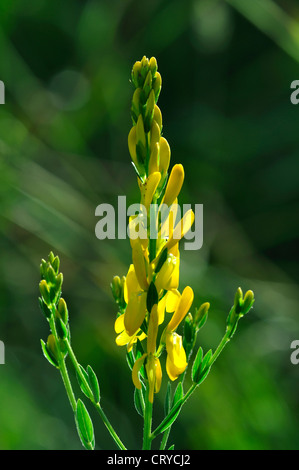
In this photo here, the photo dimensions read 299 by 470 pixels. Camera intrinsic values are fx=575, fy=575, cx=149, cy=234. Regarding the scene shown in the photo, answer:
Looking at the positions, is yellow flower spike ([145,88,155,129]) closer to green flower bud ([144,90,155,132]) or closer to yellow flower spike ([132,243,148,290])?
green flower bud ([144,90,155,132])

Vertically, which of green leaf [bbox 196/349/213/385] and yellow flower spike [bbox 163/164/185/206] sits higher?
yellow flower spike [bbox 163/164/185/206]

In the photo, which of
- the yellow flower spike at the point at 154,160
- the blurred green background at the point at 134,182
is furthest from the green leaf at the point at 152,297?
the blurred green background at the point at 134,182

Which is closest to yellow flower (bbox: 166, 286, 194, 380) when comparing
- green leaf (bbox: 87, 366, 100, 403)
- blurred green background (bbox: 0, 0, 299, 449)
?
green leaf (bbox: 87, 366, 100, 403)

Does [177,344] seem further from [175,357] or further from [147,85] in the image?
[147,85]

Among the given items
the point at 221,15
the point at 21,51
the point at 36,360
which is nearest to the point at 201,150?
the point at 221,15
